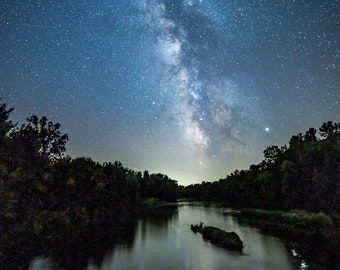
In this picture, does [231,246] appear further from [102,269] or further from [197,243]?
[102,269]

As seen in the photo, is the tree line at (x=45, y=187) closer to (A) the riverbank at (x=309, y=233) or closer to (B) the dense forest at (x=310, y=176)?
(A) the riverbank at (x=309, y=233)

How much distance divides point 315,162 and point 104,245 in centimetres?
5362

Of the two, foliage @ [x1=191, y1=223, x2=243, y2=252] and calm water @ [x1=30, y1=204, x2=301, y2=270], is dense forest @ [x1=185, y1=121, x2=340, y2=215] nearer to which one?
calm water @ [x1=30, y1=204, x2=301, y2=270]

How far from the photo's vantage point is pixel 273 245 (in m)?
48.0

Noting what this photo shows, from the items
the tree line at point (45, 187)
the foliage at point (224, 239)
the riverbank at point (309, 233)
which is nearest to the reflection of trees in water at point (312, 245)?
the riverbank at point (309, 233)

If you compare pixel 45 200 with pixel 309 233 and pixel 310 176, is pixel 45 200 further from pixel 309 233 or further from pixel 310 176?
pixel 310 176

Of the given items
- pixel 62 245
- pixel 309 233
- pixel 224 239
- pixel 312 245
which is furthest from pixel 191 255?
pixel 309 233

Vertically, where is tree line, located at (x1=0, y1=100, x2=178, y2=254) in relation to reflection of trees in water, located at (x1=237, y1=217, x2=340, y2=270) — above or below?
above

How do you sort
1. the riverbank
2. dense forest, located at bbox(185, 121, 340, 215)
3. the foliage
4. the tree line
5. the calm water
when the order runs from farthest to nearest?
1. dense forest, located at bbox(185, 121, 340, 215)
2. the foliage
3. the riverbank
4. the calm water
5. the tree line

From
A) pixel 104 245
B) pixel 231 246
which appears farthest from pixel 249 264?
pixel 104 245

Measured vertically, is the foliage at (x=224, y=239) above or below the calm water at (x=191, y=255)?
above

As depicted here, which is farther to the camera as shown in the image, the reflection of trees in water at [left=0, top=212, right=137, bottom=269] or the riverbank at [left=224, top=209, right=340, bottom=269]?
the riverbank at [left=224, top=209, right=340, bottom=269]

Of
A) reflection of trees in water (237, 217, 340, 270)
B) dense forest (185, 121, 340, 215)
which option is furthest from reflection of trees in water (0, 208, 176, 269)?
dense forest (185, 121, 340, 215)

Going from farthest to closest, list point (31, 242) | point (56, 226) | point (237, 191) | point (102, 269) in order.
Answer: point (237, 191) < point (56, 226) < point (31, 242) < point (102, 269)
